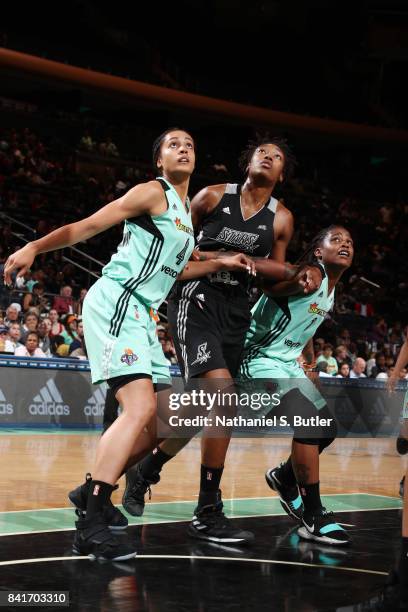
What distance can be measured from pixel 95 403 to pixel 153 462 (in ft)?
22.3

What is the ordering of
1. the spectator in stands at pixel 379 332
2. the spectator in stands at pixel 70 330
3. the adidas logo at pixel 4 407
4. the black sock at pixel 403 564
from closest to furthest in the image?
the black sock at pixel 403 564
the adidas logo at pixel 4 407
the spectator in stands at pixel 70 330
the spectator in stands at pixel 379 332

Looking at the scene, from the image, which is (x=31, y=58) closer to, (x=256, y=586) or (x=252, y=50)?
(x=252, y=50)

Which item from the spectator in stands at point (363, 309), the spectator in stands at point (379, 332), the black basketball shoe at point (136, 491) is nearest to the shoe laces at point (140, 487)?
the black basketball shoe at point (136, 491)

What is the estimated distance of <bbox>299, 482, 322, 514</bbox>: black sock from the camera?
4910mm

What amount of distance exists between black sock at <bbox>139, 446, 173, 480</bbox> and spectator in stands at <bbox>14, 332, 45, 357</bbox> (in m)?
6.37

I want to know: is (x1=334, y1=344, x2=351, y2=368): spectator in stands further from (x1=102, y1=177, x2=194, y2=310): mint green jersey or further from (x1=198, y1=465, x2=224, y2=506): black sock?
(x1=102, y1=177, x2=194, y2=310): mint green jersey

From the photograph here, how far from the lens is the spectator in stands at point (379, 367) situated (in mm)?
15751

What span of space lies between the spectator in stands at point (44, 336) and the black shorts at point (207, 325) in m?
6.93

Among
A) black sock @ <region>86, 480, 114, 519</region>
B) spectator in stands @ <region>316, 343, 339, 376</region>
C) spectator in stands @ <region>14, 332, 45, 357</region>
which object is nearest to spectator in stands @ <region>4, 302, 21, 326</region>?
spectator in stands @ <region>14, 332, 45, 357</region>

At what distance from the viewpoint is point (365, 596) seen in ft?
11.5

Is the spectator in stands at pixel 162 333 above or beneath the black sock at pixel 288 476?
above

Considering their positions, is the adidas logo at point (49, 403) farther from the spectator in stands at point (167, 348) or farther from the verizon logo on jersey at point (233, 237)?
the verizon logo on jersey at point (233, 237)

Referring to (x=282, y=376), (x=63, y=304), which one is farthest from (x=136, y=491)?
(x=63, y=304)

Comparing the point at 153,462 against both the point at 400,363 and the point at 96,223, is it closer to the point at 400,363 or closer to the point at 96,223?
the point at 400,363
